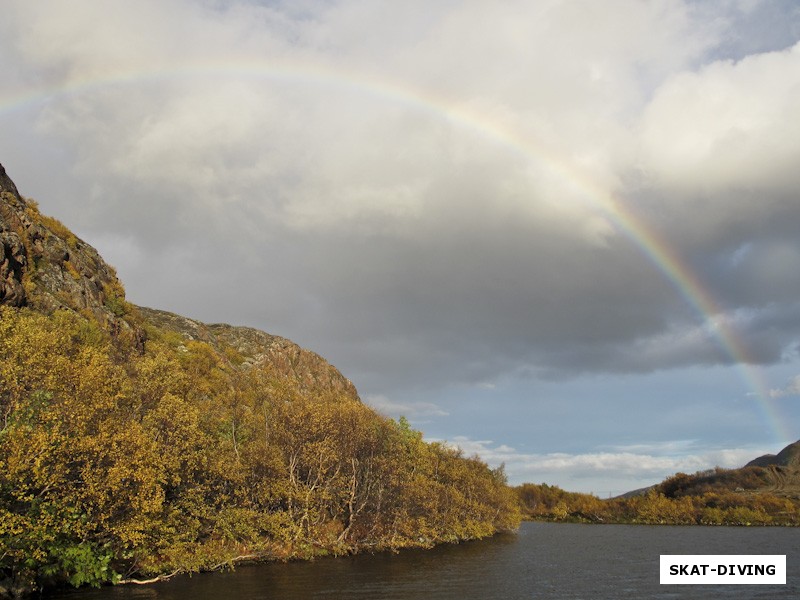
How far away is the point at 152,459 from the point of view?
45.7 m

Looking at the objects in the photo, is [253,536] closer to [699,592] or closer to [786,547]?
[699,592]

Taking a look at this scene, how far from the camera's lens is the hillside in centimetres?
4191

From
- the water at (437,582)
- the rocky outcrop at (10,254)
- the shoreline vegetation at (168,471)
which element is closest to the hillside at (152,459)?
the shoreline vegetation at (168,471)

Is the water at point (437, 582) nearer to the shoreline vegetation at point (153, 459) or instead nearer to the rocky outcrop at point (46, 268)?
the shoreline vegetation at point (153, 459)

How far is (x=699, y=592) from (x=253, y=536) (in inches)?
1875

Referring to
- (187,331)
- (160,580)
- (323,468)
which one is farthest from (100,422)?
(187,331)

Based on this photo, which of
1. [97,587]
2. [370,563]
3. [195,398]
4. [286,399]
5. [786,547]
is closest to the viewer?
[97,587]

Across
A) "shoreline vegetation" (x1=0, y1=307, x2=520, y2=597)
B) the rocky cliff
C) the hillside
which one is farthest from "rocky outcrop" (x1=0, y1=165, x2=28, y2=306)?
"shoreline vegetation" (x1=0, y1=307, x2=520, y2=597)

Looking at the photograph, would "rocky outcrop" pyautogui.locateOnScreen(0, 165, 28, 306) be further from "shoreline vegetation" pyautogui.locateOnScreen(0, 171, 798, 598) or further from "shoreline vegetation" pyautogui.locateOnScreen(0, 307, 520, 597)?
"shoreline vegetation" pyautogui.locateOnScreen(0, 307, 520, 597)

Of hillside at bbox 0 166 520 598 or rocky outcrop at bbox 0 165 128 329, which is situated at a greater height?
rocky outcrop at bbox 0 165 128 329

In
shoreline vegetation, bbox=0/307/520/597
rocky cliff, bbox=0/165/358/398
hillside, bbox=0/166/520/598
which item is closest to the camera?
shoreline vegetation, bbox=0/307/520/597

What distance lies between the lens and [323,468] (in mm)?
79750

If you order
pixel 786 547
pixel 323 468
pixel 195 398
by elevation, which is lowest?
pixel 786 547

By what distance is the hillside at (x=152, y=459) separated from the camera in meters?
41.9
